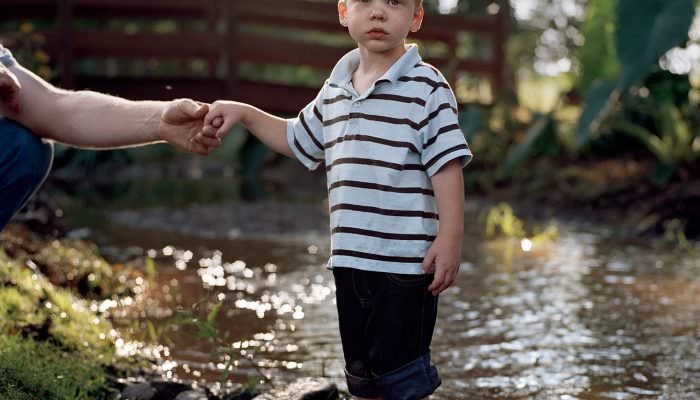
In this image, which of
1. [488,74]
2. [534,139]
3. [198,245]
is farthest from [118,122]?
[488,74]

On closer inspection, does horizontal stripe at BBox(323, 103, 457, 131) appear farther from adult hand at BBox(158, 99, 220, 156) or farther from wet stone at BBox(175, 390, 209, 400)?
wet stone at BBox(175, 390, 209, 400)

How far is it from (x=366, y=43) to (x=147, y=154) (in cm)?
1504

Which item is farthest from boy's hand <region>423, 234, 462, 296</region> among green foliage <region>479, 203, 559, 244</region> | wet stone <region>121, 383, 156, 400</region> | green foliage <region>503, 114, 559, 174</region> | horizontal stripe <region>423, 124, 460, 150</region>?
green foliage <region>503, 114, 559, 174</region>

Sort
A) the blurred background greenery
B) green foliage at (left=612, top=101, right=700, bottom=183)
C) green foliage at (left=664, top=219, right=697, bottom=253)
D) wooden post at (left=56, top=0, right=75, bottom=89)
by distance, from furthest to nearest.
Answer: wooden post at (left=56, top=0, right=75, bottom=89)
green foliage at (left=612, top=101, right=700, bottom=183)
the blurred background greenery
green foliage at (left=664, top=219, right=697, bottom=253)

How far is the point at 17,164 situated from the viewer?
2367mm

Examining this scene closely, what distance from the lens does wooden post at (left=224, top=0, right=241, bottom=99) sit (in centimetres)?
950

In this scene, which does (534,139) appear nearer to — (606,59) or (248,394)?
(606,59)

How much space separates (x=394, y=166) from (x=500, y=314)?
1852 millimetres

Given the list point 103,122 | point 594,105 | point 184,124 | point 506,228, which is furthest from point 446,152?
point 594,105

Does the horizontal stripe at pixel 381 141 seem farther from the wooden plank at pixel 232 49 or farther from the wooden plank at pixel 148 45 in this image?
the wooden plank at pixel 148 45

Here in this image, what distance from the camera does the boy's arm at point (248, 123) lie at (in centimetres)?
237

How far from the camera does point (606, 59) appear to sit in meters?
8.98

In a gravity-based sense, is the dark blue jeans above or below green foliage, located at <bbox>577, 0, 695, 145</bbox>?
below

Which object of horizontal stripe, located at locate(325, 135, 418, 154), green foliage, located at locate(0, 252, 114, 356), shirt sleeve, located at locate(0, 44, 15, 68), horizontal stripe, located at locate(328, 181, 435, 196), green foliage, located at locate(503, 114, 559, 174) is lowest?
green foliage, located at locate(0, 252, 114, 356)
